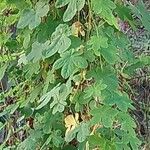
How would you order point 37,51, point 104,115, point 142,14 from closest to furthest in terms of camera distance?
point 104,115, point 37,51, point 142,14

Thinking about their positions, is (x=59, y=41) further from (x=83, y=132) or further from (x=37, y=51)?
(x=83, y=132)

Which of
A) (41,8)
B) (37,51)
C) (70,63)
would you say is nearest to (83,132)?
(70,63)

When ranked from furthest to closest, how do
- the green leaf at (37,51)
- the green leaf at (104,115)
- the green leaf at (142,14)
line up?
1. the green leaf at (142,14)
2. the green leaf at (37,51)
3. the green leaf at (104,115)

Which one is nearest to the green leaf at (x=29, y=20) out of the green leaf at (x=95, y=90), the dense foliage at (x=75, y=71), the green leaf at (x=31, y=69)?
the dense foliage at (x=75, y=71)

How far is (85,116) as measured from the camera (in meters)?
1.34

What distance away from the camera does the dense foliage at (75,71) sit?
4.09ft

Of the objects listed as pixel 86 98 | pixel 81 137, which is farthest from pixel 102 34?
pixel 81 137

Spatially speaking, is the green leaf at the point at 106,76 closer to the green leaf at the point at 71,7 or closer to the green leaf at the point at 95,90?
the green leaf at the point at 95,90

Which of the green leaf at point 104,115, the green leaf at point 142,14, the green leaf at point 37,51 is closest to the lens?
the green leaf at point 104,115

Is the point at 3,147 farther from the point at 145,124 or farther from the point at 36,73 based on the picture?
the point at 145,124

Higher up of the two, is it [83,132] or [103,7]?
[103,7]

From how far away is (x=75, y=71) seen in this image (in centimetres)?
127

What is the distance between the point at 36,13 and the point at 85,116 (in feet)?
1.06

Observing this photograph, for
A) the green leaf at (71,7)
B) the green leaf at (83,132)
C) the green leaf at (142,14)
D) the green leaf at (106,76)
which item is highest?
the green leaf at (71,7)
